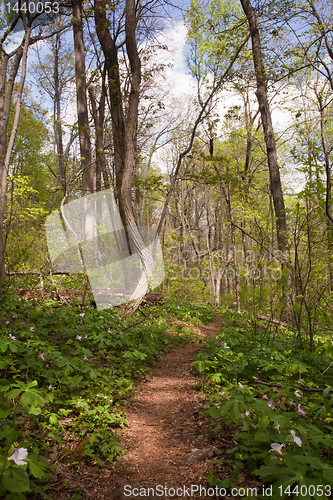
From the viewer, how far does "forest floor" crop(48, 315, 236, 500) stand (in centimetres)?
207

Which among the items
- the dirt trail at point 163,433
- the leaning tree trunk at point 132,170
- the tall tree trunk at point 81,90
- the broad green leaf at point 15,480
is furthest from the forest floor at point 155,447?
the tall tree trunk at point 81,90

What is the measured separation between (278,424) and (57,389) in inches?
80.5

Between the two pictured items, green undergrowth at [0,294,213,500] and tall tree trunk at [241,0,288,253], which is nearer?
green undergrowth at [0,294,213,500]

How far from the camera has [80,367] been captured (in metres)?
3.21

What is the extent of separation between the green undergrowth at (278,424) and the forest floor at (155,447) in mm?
165

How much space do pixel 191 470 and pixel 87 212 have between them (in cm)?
1100

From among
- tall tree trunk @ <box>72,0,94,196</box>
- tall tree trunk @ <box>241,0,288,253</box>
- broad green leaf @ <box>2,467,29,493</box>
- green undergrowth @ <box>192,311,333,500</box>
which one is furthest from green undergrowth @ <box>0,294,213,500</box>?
tall tree trunk @ <box>72,0,94,196</box>

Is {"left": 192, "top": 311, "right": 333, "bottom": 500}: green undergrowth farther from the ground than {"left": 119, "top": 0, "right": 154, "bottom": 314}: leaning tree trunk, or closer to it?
closer to it

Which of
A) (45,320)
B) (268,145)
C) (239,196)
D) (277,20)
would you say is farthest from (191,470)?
(277,20)

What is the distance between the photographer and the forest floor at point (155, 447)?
81.7 inches

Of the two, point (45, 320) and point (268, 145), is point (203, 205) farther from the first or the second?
point (45, 320)

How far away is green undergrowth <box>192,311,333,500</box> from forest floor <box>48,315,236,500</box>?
6.5 inches

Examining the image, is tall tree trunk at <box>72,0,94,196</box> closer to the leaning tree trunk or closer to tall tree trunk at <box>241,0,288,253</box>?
the leaning tree trunk

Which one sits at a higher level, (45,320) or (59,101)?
(59,101)
